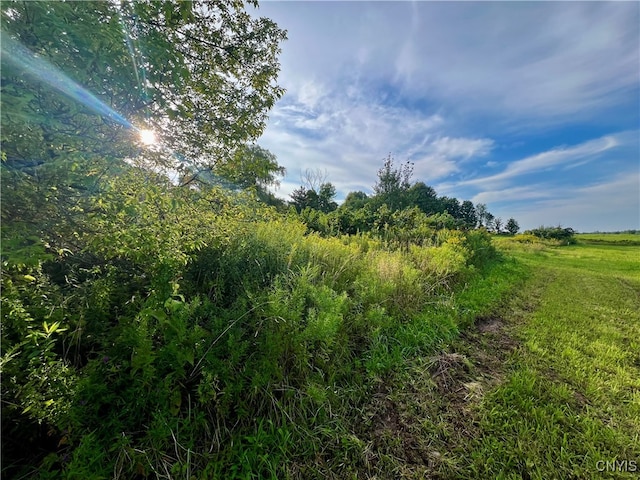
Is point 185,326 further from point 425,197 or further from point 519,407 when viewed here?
point 425,197

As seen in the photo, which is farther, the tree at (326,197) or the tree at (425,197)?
the tree at (425,197)

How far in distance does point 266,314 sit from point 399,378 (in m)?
1.45

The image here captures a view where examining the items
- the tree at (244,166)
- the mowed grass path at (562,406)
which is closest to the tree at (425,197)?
the mowed grass path at (562,406)

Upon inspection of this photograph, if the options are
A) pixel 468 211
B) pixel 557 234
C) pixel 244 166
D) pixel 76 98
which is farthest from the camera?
pixel 468 211

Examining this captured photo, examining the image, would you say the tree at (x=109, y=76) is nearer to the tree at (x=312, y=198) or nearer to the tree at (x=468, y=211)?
the tree at (x=312, y=198)

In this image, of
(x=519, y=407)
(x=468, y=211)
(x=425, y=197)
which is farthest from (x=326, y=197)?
(x=468, y=211)

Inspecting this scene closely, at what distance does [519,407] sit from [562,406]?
354mm

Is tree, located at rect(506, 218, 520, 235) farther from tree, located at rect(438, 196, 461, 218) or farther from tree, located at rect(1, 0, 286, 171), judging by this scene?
tree, located at rect(1, 0, 286, 171)

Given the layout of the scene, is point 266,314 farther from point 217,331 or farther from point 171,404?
point 171,404

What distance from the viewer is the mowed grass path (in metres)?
1.67

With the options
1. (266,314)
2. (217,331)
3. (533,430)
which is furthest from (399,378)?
(217,331)

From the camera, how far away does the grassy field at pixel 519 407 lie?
1680mm

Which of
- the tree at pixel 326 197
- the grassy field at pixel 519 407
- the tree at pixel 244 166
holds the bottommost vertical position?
the grassy field at pixel 519 407

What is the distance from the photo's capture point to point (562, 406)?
2.13 metres
